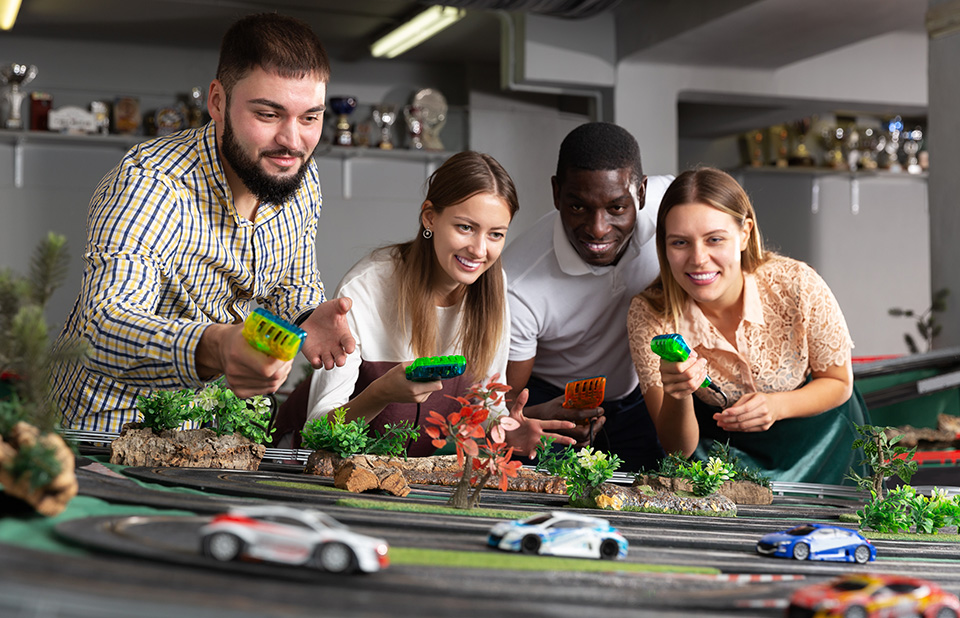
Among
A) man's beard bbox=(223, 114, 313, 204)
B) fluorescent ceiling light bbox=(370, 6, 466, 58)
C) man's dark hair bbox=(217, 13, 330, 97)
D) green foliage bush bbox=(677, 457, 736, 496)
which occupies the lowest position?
green foliage bush bbox=(677, 457, 736, 496)

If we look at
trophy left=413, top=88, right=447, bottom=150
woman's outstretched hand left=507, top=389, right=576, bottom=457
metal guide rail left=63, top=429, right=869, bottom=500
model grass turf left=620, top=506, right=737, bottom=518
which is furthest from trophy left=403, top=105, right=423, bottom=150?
model grass turf left=620, top=506, right=737, bottom=518

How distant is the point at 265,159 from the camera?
6.42 feet

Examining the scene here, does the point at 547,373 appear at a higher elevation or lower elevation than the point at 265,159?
lower

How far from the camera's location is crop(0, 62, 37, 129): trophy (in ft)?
22.4

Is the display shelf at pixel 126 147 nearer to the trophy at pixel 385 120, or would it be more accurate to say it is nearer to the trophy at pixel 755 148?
the trophy at pixel 385 120

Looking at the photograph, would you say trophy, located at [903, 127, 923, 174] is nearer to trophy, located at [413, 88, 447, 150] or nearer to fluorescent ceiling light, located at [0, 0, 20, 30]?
trophy, located at [413, 88, 447, 150]

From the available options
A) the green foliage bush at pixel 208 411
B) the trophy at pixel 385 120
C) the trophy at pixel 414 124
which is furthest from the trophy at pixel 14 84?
the green foliage bush at pixel 208 411

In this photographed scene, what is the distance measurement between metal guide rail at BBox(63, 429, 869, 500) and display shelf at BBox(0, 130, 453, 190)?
567 centimetres

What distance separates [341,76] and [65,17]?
231 cm

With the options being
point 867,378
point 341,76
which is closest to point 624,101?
point 341,76

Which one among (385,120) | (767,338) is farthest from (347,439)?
(385,120)

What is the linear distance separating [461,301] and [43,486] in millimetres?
1616

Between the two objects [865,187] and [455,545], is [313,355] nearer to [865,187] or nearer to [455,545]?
[455,545]

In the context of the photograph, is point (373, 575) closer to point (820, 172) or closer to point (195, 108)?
point (195, 108)
